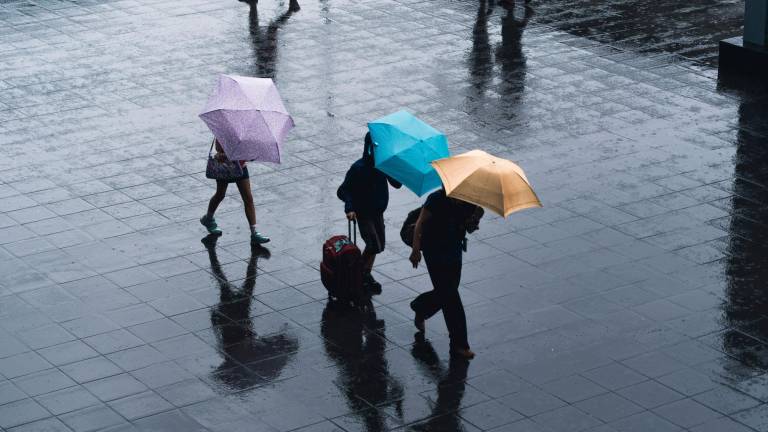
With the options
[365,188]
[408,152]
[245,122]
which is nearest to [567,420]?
[408,152]

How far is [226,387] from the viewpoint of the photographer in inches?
412

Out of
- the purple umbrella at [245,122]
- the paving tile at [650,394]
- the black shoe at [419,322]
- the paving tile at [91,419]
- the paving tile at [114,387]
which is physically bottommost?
the paving tile at [114,387]

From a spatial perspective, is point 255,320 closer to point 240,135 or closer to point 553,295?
point 240,135

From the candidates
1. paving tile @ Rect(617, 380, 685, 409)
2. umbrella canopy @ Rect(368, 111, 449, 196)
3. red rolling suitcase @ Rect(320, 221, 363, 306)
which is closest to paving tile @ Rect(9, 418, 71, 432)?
red rolling suitcase @ Rect(320, 221, 363, 306)

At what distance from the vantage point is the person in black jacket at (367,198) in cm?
1170

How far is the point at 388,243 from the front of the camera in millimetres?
13281

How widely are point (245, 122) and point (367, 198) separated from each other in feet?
4.86

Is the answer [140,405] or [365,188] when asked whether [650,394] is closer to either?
[365,188]

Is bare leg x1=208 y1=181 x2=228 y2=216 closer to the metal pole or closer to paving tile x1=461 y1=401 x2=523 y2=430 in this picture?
paving tile x1=461 y1=401 x2=523 y2=430

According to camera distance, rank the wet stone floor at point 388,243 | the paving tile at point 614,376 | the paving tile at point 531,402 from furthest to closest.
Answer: the paving tile at point 614,376 → the wet stone floor at point 388,243 → the paving tile at point 531,402

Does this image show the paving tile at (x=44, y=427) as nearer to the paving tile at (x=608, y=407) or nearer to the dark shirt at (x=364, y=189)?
the dark shirt at (x=364, y=189)

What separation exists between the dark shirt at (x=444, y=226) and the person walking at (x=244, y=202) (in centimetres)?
294

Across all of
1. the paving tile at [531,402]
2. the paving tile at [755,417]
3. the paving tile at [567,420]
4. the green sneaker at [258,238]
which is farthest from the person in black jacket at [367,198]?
the paving tile at [755,417]

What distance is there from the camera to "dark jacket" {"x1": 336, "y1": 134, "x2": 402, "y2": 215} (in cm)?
1170
